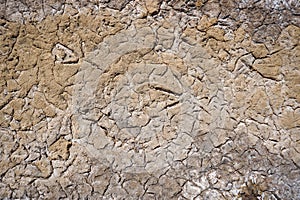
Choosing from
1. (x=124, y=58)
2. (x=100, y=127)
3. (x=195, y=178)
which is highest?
(x=124, y=58)

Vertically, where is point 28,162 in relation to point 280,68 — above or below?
below

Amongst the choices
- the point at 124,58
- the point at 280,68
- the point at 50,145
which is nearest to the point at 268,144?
the point at 280,68

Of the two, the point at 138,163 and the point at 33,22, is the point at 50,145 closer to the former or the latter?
the point at 138,163

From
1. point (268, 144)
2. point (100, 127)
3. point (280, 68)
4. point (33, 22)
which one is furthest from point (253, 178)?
point (33, 22)

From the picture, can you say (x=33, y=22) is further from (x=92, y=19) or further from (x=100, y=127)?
(x=100, y=127)

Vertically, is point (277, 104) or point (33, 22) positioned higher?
point (33, 22)
